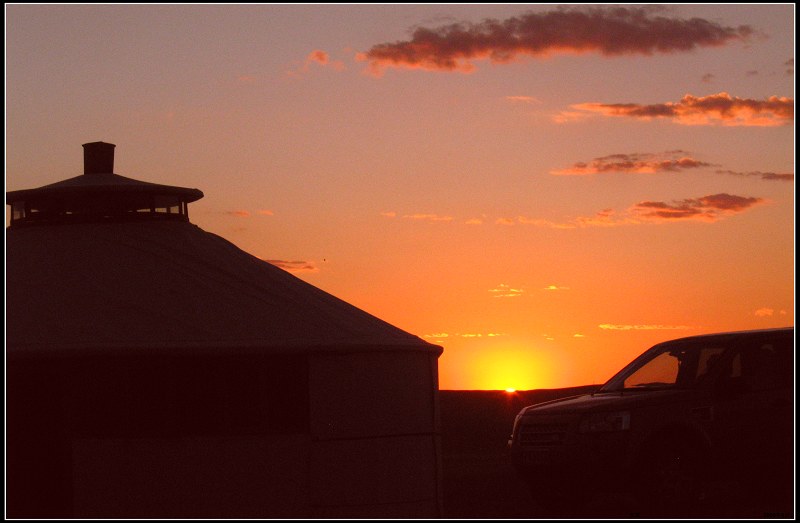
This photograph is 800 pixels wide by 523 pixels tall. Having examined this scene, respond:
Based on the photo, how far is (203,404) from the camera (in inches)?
583

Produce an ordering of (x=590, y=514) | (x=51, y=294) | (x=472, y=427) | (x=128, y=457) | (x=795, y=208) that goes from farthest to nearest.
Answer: (x=472, y=427)
(x=51, y=294)
(x=128, y=457)
(x=590, y=514)
(x=795, y=208)

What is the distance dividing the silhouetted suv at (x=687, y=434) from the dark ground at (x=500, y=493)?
25 cm

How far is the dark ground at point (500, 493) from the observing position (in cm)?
1246

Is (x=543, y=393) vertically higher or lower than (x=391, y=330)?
lower

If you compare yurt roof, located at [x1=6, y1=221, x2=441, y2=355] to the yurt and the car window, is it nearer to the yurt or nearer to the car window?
the yurt

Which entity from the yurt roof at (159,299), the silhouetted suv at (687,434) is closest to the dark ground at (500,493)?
the silhouetted suv at (687,434)

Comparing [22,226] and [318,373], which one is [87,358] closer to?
[318,373]

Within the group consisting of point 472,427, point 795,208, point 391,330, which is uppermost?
point 795,208

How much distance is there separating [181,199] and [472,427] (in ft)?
95.3

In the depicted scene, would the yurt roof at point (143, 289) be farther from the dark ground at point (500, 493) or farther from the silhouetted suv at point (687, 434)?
the silhouetted suv at point (687, 434)

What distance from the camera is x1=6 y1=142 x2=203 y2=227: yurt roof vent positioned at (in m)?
18.3

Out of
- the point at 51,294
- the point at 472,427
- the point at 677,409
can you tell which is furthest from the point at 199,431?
the point at 472,427

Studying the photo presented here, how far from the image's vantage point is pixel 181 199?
61.8 feet

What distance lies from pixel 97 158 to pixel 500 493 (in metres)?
7.58
